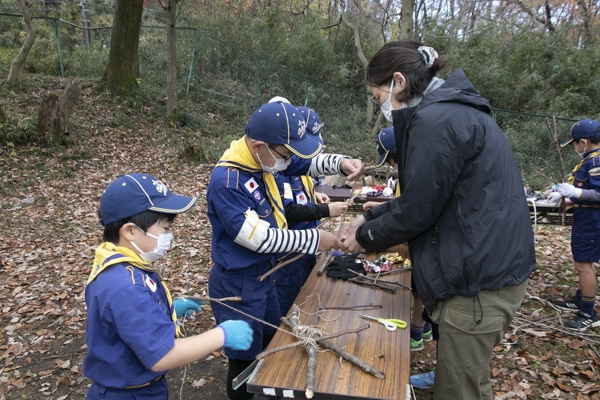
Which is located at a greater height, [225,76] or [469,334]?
[225,76]

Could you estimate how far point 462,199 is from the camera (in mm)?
1874

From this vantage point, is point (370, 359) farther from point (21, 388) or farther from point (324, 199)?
point (21, 388)

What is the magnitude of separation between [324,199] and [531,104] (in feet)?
→ 34.2

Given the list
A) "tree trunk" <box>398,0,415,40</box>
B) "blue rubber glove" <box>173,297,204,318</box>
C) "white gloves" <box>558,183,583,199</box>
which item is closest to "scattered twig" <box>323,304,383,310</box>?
"blue rubber glove" <box>173,297,204,318</box>

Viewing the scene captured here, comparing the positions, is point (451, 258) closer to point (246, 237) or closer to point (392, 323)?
point (392, 323)

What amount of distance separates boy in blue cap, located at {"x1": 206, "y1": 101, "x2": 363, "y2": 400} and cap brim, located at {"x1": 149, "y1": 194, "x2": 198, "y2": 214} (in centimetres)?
36

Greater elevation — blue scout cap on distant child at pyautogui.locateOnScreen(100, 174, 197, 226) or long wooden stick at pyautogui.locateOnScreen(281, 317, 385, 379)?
blue scout cap on distant child at pyautogui.locateOnScreen(100, 174, 197, 226)

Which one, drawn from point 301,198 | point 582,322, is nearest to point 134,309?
point 301,198

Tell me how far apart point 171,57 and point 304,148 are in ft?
33.0

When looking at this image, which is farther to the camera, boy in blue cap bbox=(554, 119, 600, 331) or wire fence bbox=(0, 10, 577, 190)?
wire fence bbox=(0, 10, 577, 190)

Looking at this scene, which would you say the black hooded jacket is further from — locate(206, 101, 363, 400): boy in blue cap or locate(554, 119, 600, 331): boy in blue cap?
locate(554, 119, 600, 331): boy in blue cap

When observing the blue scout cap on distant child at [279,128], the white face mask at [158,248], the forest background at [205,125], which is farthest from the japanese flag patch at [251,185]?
the forest background at [205,125]

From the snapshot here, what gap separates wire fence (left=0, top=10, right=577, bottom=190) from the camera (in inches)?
448

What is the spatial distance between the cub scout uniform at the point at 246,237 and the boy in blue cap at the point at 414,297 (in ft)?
3.98
